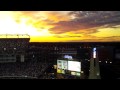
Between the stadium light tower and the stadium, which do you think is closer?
the stadium light tower

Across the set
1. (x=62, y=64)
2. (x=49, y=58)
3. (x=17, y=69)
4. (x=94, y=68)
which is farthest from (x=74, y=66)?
(x=17, y=69)

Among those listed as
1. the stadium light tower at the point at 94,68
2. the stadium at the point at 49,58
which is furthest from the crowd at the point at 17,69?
the stadium light tower at the point at 94,68

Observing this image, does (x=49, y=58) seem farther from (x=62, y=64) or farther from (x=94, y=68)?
(x=94, y=68)

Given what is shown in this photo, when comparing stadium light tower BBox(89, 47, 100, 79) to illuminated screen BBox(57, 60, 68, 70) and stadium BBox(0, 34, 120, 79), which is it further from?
illuminated screen BBox(57, 60, 68, 70)

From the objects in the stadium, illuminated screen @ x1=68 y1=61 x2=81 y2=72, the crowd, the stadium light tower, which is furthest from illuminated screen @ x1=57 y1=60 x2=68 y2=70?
the stadium light tower

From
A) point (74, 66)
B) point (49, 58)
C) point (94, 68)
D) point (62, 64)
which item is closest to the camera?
point (94, 68)

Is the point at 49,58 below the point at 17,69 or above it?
above

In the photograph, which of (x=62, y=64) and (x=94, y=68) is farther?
(x=62, y=64)

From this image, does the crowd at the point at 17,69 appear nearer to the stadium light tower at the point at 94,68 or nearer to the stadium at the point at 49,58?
the stadium at the point at 49,58

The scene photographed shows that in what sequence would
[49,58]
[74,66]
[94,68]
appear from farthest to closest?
[74,66]
[49,58]
[94,68]
